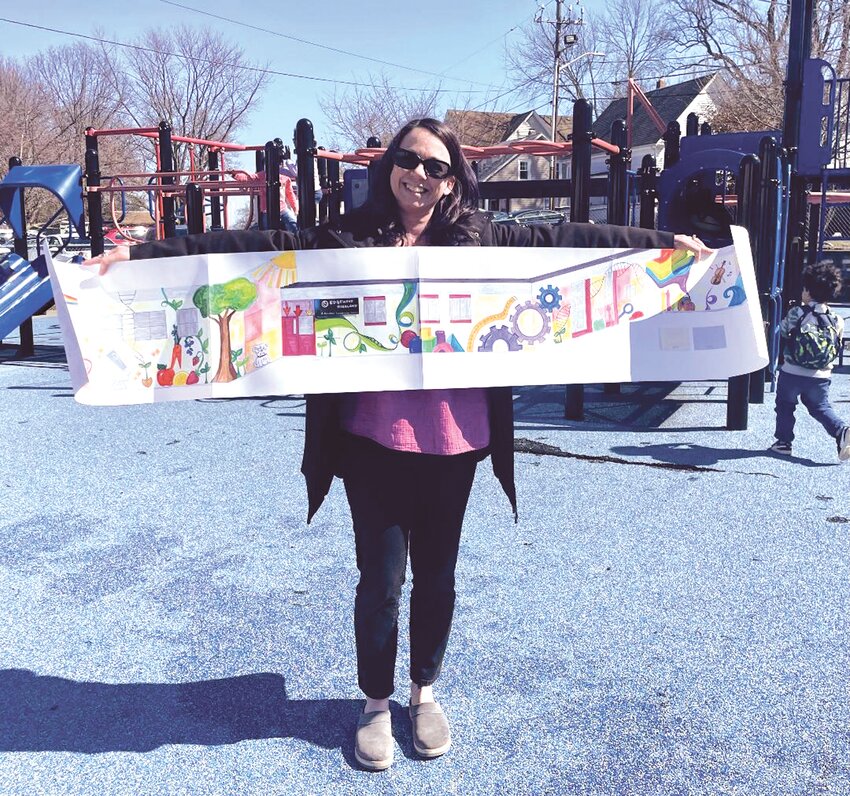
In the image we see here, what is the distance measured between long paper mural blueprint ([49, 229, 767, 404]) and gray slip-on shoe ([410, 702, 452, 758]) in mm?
1018

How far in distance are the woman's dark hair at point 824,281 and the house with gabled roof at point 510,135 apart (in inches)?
1809

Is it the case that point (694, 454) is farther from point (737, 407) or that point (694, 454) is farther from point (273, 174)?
point (273, 174)

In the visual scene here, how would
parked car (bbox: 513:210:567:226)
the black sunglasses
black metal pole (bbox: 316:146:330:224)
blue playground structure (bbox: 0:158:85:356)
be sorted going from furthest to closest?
parked car (bbox: 513:210:567:226)
black metal pole (bbox: 316:146:330:224)
blue playground structure (bbox: 0:158:85:356)
the black sunglasses

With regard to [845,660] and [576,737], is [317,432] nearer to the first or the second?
[576,737]

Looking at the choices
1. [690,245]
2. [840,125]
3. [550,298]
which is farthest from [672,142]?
[550,298]

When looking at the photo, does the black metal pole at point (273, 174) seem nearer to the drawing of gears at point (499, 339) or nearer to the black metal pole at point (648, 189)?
the black metal pole at point (648, 189)

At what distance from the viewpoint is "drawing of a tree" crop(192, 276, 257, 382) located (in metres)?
2.65

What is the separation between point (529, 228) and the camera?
279 centimetres

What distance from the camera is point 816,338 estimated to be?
18.6 feet

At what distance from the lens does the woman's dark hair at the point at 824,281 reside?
5.64m

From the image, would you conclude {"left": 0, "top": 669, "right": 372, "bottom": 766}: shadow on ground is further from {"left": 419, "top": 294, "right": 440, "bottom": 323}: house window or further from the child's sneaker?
the child's sneaker

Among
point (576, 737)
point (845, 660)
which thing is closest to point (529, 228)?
point (576, 737)

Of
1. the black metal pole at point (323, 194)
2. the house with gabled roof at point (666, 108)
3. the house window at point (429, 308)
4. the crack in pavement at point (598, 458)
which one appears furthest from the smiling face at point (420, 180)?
the house with gabled roof at point (666, 108)

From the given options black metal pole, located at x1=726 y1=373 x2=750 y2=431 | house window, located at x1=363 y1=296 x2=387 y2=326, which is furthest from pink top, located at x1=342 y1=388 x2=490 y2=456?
black metal pole, located at x1=726 y1=373 x2=750 y2=431
